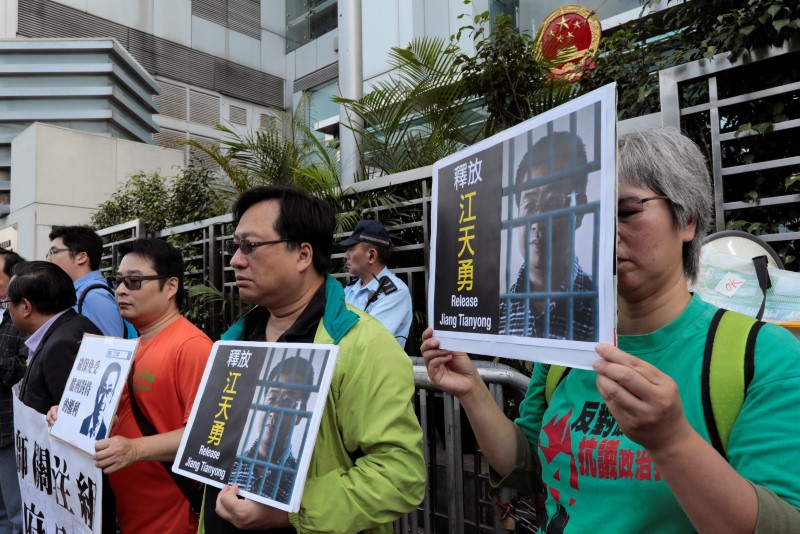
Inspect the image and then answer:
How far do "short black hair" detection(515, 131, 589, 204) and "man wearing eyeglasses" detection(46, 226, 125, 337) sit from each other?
135 inches

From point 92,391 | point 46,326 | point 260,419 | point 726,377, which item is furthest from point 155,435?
point 726,377

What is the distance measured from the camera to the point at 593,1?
10.7 metres

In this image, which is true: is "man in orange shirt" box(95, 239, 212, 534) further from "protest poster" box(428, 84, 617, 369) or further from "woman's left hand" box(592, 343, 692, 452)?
"woman's left hand" box(592, 343, 692, 452)

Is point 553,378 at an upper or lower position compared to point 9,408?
upper

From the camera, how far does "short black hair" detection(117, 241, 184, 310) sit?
317 cm

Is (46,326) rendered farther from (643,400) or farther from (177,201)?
(177,201)

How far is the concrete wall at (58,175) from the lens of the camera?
14172 mm

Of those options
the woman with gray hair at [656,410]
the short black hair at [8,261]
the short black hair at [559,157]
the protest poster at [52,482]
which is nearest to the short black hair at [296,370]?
the woman with gray hair at [656,410]

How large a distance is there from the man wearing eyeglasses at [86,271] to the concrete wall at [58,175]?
10.2m

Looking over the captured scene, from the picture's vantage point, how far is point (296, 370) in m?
1.74

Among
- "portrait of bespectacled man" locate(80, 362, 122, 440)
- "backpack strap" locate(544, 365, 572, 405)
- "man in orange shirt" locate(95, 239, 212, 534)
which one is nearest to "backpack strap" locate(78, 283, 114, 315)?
"man in orange shirt" locate(95, 239, 212, 534)

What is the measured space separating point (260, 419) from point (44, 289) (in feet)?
7.63

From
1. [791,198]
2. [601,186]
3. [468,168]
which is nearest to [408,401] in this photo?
[468,168]

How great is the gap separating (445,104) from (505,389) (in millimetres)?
4052
